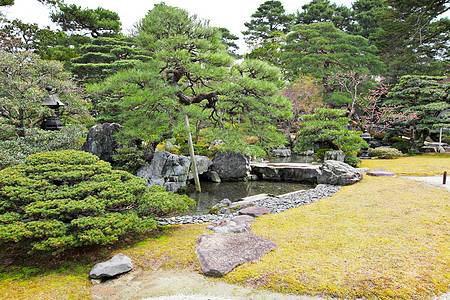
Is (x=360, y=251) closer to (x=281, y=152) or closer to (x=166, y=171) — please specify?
(x=166, y=171)

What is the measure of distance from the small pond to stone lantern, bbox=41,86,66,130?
3958 mm

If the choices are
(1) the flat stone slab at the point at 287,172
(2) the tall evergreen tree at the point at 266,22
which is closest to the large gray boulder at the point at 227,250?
(1) the flat stone slab at the point at 287,172

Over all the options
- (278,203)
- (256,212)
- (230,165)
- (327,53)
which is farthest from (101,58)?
(327,53)

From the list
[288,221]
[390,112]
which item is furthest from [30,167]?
[390,112]

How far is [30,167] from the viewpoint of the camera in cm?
305

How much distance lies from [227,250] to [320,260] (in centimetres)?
97

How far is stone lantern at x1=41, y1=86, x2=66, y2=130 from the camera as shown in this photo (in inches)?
227

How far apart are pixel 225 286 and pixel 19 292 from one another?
181cm

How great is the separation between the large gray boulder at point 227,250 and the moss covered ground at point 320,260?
0.29 feet

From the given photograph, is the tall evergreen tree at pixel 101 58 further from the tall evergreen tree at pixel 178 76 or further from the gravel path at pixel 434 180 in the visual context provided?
the gravel path at pixel 434 180

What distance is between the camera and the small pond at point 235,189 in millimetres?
7023

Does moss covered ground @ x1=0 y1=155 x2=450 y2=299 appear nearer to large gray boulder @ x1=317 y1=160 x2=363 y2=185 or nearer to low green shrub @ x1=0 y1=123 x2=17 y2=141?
large gray boulder @ x1=317 y1=160 x2=363 y2=185

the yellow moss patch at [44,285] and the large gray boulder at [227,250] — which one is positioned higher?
the large gray boulder at [227,250]

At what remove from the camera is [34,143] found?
5.95m
